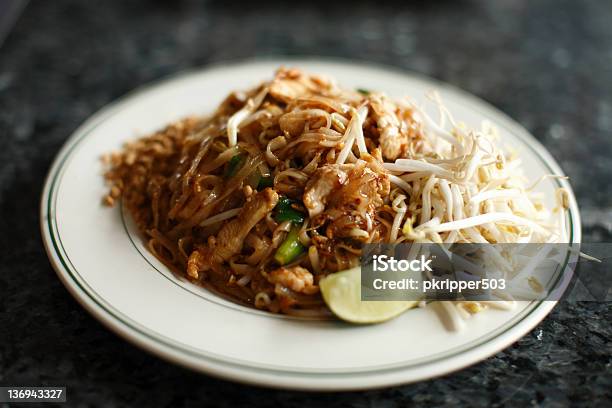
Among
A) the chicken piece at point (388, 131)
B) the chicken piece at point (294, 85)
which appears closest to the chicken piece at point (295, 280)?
the chicken piece at point (388, 131)

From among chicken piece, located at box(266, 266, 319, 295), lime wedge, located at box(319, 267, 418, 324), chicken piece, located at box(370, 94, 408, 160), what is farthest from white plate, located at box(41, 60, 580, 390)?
→ chicken piece, located at box(370, 94, 408, 160)

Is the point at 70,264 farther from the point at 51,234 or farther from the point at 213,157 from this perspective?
the point at 213,157

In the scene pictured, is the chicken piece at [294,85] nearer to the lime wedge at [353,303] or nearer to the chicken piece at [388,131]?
the chicken piece at [388,131]

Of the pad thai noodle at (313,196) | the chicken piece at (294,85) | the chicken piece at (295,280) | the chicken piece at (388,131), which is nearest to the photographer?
the chicken piece at (295,280)

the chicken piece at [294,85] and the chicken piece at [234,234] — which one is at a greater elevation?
the chicken piece at [294,85]

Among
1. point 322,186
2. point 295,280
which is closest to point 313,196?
point 322,186

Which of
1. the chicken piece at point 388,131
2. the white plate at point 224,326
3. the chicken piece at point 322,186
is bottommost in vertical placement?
the white plate at point 224,326
